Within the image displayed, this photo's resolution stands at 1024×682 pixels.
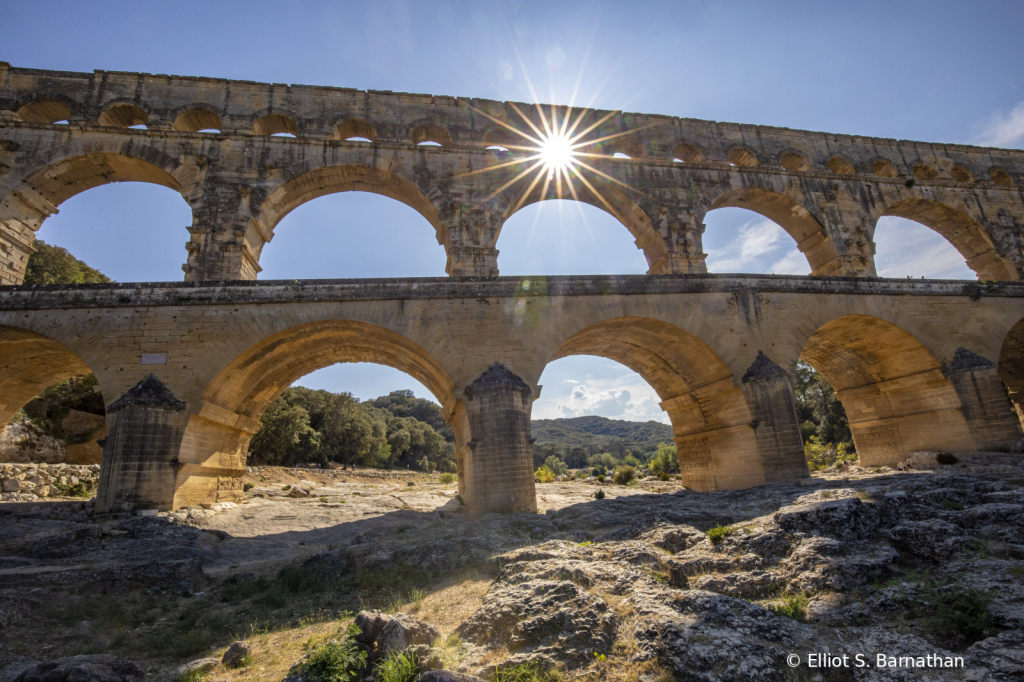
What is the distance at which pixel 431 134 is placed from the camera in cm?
1961

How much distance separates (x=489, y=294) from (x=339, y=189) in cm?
903

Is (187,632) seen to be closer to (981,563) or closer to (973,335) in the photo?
(981,563)

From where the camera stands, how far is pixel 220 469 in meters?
13.3

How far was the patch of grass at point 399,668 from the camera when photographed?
15.0 ft

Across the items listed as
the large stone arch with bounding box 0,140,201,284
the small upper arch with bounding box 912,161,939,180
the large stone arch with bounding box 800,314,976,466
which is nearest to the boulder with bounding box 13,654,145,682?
the large stone arch with bounding box 0,140,201,284

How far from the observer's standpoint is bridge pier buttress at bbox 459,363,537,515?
1152cm

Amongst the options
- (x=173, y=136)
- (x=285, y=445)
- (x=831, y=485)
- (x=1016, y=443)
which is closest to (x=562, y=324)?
(x=831, y=485)

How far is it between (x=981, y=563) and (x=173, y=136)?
2209 cm

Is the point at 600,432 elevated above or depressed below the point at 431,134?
below

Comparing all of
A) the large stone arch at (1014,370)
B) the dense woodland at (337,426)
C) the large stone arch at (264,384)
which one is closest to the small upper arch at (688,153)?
the large stone arch at (1014,370)

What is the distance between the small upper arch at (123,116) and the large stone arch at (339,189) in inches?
228

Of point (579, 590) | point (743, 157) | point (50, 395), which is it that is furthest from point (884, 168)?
point (50, 395)

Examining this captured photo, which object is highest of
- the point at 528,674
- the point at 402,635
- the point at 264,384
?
the point at 264,384

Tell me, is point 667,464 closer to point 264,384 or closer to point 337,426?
point 337,426
